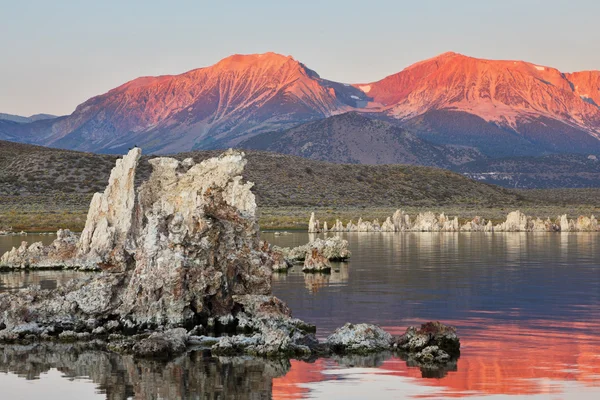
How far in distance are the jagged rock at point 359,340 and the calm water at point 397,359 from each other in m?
0.66

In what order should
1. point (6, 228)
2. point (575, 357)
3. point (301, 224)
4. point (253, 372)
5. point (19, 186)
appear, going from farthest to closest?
1. point (19, 186)
2. point (301, 224)
3. point (6, 228)
4. point (575, 357)
5. point (253, 372)

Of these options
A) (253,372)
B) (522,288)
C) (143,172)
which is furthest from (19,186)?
(253,372)

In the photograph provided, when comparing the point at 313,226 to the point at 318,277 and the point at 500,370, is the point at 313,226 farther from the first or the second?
the point at 500,370

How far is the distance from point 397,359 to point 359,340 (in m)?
1.54

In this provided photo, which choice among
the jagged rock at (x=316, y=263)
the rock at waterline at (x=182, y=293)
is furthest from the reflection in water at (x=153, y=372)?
the jagged rock at (x=316, y=263)

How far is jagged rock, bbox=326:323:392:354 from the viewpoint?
2523cm

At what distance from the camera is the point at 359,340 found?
83.4 ft

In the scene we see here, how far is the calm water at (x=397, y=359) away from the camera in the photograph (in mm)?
20828

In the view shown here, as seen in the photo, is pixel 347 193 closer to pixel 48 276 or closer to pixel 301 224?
pixel 301 224

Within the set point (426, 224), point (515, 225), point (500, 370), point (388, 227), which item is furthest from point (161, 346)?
point (426, 224)

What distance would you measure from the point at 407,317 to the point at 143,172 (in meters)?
147

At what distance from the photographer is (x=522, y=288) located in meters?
40.6

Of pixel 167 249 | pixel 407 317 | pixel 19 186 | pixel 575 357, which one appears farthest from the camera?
pixel 19 186

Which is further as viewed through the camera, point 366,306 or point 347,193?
point 347,193
